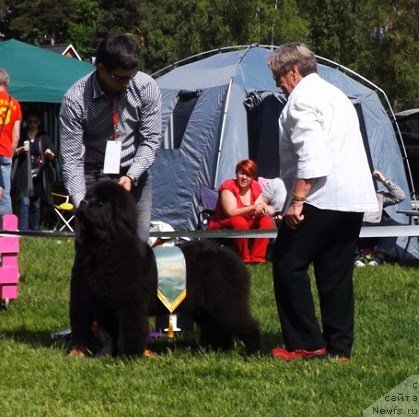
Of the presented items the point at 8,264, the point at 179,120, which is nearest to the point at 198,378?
the point at 8,264

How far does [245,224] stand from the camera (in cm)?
1033

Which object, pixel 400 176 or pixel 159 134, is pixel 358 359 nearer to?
pixel 159 134

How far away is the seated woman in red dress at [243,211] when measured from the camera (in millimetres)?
10281

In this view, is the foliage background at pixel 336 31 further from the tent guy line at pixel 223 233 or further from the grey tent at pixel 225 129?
the tent guy line at pixel 223 233

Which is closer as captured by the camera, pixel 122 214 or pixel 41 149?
pixel 122 214

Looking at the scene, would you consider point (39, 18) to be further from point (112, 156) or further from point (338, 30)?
point (112, 156)

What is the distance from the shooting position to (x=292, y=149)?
5.12 meters

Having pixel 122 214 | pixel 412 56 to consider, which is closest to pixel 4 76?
pixel 122 214

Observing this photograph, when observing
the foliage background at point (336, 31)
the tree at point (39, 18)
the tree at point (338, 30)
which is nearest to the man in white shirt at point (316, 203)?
the foliage background at point (336, 31)

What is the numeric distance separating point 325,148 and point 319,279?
792mm

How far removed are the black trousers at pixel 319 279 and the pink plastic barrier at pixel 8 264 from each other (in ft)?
9.22

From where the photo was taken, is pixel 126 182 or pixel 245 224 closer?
pixel 126 182

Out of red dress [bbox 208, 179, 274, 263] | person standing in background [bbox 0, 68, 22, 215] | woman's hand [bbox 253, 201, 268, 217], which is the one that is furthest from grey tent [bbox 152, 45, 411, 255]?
person standing in background [bbox 0, 68, 22, 215]

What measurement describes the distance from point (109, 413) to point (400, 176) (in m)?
8.56
